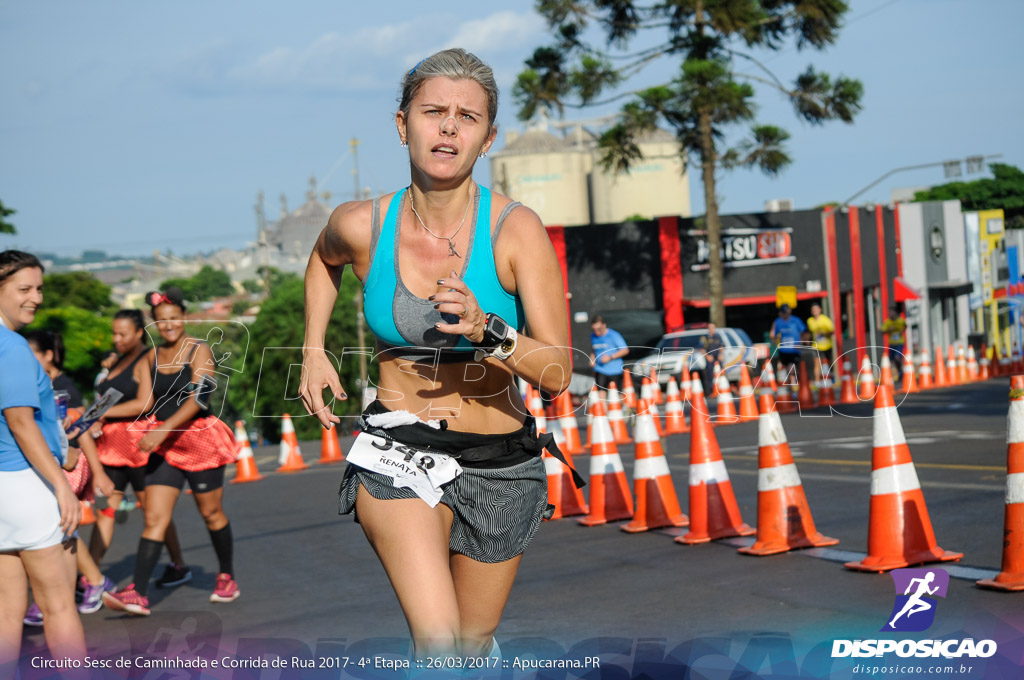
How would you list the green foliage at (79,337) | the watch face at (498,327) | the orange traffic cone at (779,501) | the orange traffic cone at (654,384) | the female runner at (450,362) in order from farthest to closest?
the green foliage at (79,337) < the orange traffic cone at (654,384) < the orange traffic cone at (779,501) < the female runner at (450,362) < the watch face at (498,327)

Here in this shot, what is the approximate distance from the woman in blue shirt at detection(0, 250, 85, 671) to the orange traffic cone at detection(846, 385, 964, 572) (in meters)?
4.17

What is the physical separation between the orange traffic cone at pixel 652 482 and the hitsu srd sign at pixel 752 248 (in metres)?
33.2

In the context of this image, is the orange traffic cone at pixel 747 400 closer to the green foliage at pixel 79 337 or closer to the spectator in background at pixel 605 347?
the spectator in background at pixel 605 347

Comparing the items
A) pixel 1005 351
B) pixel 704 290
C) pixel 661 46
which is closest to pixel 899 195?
pixel 1005 351

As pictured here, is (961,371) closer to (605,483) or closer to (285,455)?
(285,455)

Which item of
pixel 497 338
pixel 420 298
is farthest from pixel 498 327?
pixel 420 298

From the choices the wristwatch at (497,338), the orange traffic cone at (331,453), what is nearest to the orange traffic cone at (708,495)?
the wristwatch at (497,338)

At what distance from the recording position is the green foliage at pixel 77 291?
221 feet

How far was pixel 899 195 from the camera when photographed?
104625mm

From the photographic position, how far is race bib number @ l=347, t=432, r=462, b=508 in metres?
3.21

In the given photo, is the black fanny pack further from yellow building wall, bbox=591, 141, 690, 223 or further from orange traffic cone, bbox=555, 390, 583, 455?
yellow building wall, bbox=591, 141, 690, 223

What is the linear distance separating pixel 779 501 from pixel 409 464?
14.9ft

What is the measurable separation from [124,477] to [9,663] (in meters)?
3.35

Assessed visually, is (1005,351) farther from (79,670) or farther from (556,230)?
(79,670)
